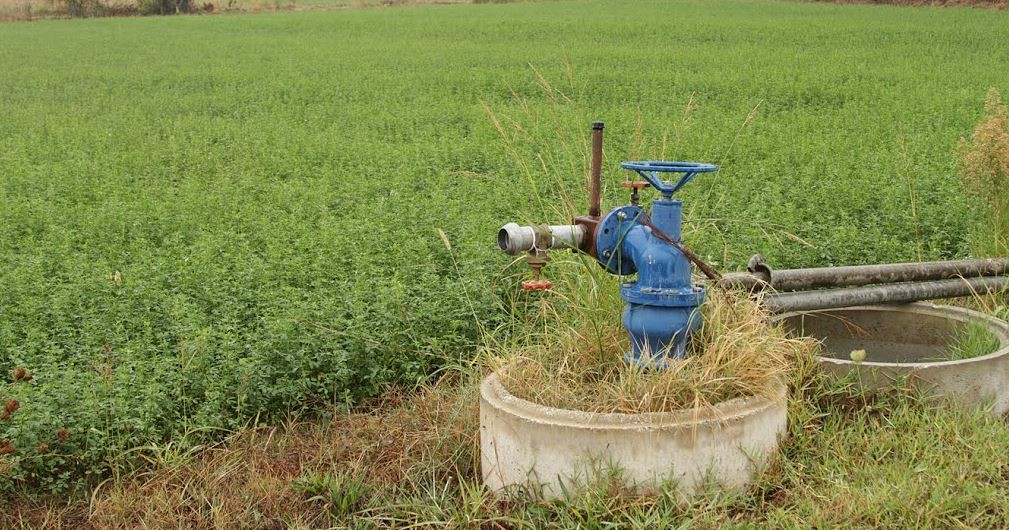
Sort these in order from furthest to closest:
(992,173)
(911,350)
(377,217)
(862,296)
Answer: (377,217) → (992,173) → (911,350) → (862,296)

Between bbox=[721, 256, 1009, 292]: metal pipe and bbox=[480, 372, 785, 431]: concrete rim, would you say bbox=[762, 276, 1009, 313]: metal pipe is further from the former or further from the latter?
bbox=[480, 372, 785, 431]: concrete rim

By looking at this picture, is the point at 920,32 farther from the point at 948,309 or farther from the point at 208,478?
the point at 208,478

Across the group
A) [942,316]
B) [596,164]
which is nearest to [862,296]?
[942,316]

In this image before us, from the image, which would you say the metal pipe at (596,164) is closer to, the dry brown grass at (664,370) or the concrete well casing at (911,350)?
the dry brown grass at (664,370)

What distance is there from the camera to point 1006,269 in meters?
5.91

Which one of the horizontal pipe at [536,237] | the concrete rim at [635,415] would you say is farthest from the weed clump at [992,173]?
the horizontal pipe at [536,237]

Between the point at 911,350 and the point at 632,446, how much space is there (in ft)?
7.40

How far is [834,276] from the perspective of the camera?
5258 millimetres

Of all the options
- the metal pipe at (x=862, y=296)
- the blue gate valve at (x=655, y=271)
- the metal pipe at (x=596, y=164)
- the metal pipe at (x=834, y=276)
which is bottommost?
the metal pipe at (x=862, y=296)

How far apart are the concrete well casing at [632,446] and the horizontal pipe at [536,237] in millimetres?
615

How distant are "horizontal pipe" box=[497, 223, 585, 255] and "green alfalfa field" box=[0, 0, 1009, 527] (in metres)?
0.62

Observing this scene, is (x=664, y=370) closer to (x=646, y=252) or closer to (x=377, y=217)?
(x=646, y=252)

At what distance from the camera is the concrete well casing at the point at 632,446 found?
12.9ft

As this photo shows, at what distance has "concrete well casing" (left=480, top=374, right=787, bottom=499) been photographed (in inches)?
155
